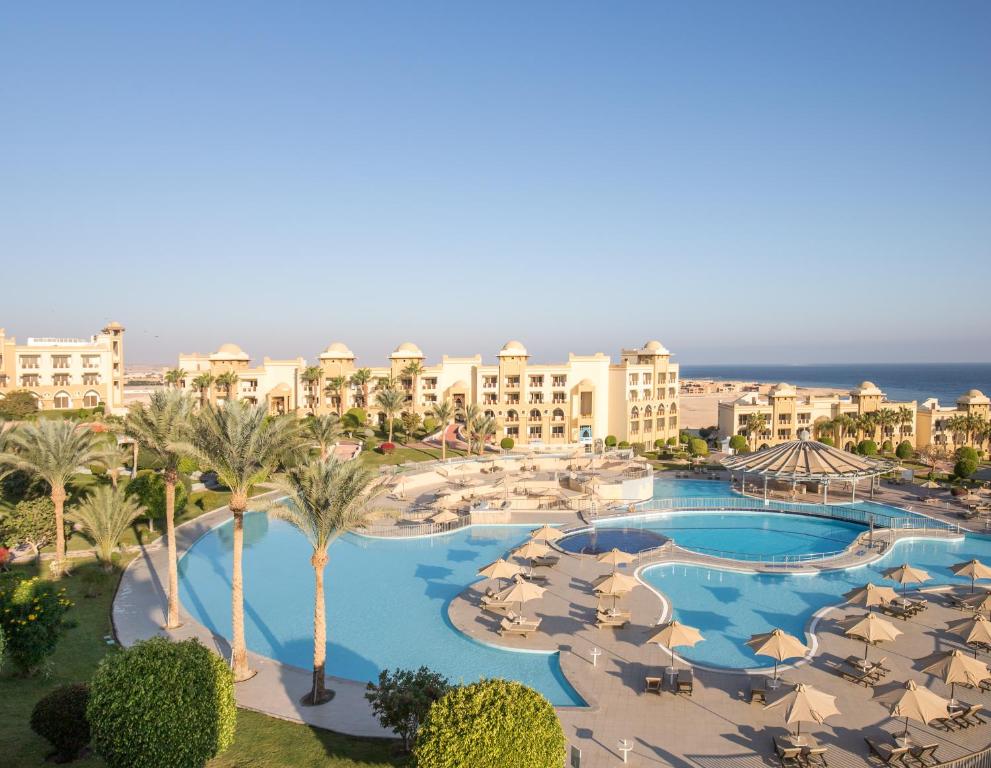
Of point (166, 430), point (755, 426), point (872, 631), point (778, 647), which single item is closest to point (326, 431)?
point (166, 430)

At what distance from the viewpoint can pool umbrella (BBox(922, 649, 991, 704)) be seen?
54.5ft

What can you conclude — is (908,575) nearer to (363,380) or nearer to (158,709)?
(158,709)

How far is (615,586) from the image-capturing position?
23.7 meters

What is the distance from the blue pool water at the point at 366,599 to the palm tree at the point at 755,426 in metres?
39.4

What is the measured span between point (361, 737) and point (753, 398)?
230 ft

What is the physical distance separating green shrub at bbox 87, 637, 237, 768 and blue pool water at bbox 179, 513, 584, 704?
25.2ft

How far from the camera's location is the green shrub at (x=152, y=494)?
3375cm

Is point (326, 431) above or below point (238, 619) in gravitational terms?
above

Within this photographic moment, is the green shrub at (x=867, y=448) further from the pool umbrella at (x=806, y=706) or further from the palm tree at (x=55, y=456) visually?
the palm tree at (x=55, y=456)

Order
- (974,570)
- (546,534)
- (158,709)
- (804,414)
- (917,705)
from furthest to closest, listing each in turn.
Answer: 1. (804,414)
2. (546,534)
3. (974,570)
4. (917,705)
5. (158,709)

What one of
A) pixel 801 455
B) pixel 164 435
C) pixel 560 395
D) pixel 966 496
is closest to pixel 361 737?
pixel 164 435

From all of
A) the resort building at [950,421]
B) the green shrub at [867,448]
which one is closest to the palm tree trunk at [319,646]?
the green shrub at [867,448]

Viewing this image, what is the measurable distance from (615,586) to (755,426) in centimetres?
4982

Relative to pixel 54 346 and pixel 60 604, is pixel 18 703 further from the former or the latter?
pixel 54 346
